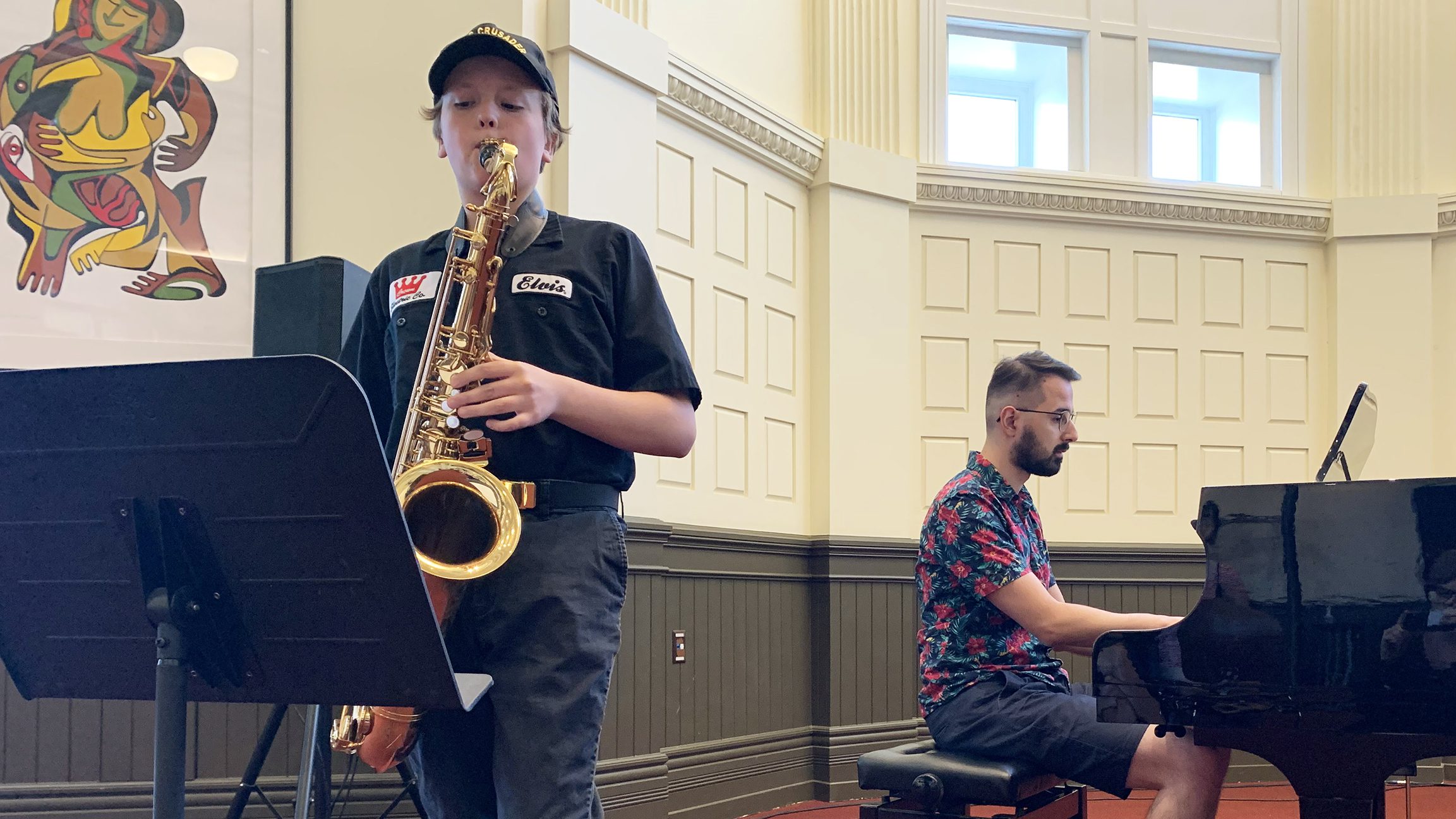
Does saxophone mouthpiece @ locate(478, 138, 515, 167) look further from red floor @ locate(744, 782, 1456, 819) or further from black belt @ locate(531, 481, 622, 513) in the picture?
red floor @ locate(744, 782, 1456, 819)

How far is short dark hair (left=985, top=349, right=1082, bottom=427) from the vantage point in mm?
3465

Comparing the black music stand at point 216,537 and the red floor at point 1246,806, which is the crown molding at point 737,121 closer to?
the red floor at point 1246,806

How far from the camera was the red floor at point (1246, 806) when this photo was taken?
531 cm

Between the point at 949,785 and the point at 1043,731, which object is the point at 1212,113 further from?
the point at 949,785

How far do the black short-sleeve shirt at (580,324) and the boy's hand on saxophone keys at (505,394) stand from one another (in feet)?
0.36

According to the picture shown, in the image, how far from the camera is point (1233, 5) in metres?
6.65

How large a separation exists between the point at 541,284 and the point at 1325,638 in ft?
5.48

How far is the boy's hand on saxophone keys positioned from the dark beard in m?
2.00

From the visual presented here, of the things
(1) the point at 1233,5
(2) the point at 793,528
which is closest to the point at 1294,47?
(1) the point at 1233,5

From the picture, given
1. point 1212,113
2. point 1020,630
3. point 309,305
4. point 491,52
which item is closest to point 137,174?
point 309,305

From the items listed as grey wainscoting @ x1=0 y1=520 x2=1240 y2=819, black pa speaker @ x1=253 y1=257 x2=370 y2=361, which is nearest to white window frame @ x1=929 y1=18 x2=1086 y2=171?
grey wainscoting @ x1=0 y1=520 x2=1240 y2=819

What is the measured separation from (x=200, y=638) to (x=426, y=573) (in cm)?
30

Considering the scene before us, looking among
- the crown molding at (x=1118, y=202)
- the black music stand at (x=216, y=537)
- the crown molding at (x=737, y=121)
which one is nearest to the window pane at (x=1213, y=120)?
the crown molding at (x=1118, y=202)

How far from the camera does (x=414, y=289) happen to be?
1.91 metres
